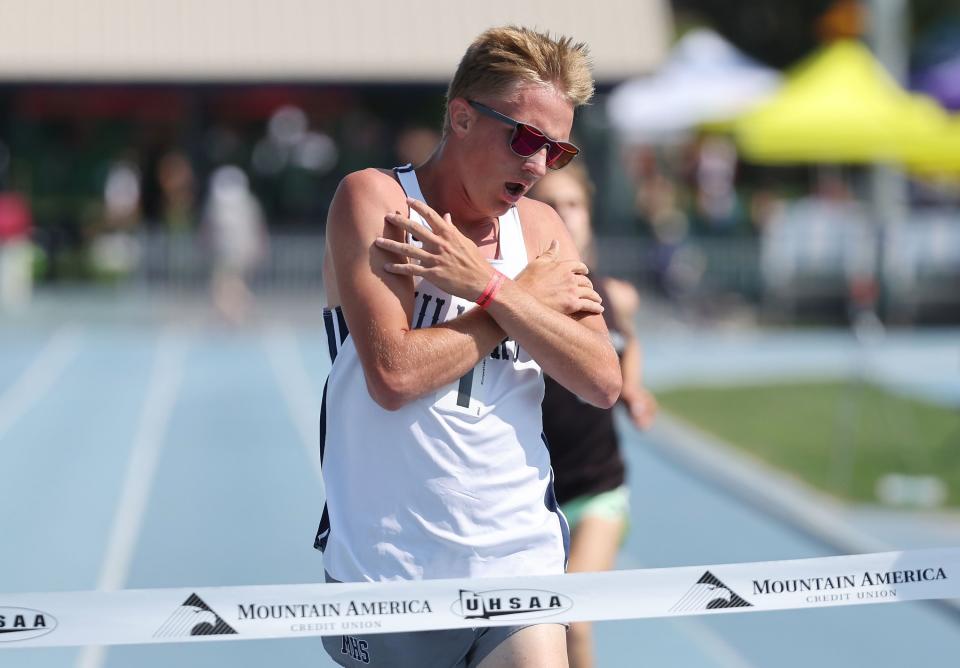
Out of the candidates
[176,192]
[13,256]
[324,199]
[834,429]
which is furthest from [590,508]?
[324,199]

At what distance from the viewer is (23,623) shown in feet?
9.97

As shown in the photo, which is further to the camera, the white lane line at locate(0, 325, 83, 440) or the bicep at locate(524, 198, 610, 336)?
the white lane line at locate(0, 325, 83, 440)

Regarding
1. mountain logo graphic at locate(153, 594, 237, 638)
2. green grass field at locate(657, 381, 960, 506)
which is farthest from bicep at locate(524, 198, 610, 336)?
green grass field at locate(657, 381, 960, 506)

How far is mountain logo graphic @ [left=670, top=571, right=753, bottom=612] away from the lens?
130 inches

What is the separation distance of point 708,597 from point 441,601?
704 millimetres

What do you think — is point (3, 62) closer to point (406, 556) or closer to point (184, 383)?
point (184, 383)

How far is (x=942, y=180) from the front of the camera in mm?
29016

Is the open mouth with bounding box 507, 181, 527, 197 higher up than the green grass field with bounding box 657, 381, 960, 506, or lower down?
lower down

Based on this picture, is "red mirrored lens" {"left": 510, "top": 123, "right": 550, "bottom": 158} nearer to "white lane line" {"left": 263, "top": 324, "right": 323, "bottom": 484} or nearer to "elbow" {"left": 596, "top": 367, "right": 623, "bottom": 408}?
"elbow" {"left": 596, "top": 367, "right": 623, "bottom": 408}

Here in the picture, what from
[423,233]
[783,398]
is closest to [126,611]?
[423,233]

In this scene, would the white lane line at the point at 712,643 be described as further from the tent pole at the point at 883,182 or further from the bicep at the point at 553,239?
the tent pole at the point at 883,182

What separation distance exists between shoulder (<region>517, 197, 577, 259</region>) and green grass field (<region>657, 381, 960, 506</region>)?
6.48 m

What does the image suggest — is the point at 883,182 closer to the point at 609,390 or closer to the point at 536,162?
the point at 609,390

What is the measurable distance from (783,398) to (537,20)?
11.4 meters
